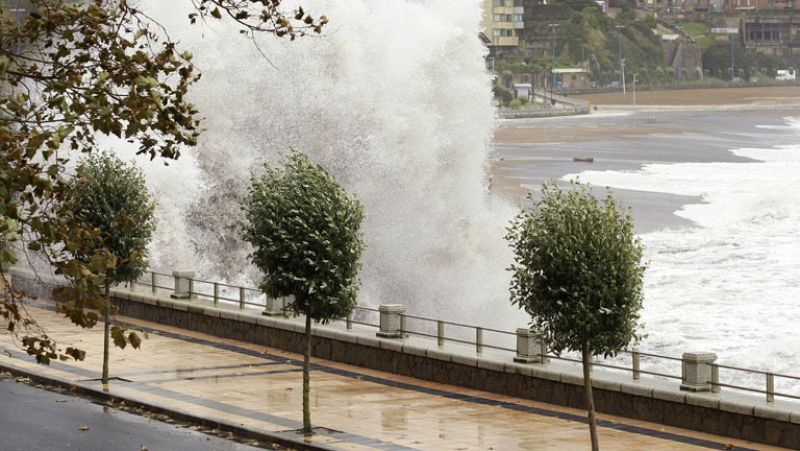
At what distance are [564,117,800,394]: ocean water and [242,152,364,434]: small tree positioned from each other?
13.5 metres

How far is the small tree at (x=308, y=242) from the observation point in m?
23.3

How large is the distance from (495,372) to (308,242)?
4820 mm

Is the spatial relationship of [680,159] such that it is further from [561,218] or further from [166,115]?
[166,115]

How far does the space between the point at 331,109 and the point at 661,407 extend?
36946 mm

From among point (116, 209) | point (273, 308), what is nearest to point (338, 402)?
point (116, 209)

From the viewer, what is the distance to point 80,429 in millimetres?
23484

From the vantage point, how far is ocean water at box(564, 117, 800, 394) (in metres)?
42.1

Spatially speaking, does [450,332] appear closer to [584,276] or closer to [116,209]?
[116,209]

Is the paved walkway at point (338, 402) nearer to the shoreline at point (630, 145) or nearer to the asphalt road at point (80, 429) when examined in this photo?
the asphalt road at point (80, 429)

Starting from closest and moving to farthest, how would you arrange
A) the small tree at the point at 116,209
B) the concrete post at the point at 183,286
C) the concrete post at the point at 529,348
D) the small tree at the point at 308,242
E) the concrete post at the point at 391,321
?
the small tree at the point at 308,242 → the concrete post at the point at 529,348 → the small tree at the point at 116,209 → the concrete post at the point at 391,321 → the concrete post at the point at 183,286

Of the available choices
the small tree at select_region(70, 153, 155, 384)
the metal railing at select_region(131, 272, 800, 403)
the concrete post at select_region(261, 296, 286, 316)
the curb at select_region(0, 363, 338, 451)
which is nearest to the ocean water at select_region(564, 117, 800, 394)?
the metal railing at select_region(131, 272, 800, 403)

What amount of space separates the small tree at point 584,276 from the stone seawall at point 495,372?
108 inches

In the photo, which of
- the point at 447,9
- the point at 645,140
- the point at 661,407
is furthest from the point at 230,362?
the point at 645,140

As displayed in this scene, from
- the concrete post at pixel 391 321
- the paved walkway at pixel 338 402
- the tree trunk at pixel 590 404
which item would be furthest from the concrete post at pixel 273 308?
the tree trunk at pixel 590 404
